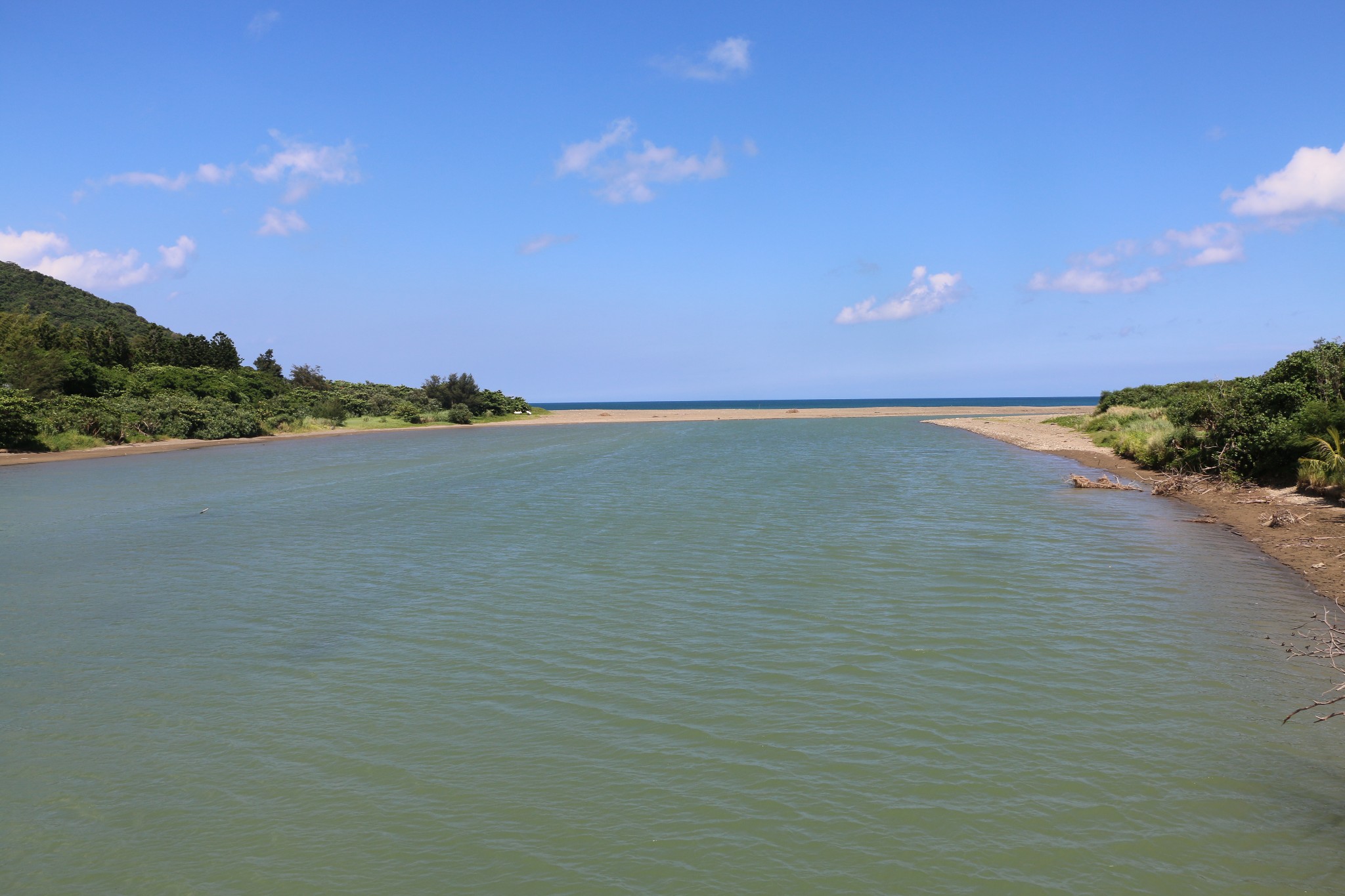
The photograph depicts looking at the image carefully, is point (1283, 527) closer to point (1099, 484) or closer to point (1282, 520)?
point (1282, 520)

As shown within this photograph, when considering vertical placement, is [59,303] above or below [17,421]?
above

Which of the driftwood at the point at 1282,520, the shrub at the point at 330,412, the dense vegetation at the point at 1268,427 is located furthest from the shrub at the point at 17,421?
the dense vegetation at the point at 1268,427

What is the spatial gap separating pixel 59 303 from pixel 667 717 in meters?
146

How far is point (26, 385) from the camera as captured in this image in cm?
4922

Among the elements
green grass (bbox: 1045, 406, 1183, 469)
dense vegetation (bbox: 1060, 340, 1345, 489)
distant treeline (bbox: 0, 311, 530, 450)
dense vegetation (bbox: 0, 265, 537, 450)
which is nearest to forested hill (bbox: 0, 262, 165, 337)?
dense vegetation (bbox: 0, 265, 537, 450)

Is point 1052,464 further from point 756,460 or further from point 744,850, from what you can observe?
point 744,850

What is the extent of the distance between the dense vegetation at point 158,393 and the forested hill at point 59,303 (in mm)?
491

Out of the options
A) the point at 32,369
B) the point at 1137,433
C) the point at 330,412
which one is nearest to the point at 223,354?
the point at 330,412

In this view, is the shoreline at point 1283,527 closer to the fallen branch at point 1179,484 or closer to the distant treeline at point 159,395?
the fallen branch at point 1179,484

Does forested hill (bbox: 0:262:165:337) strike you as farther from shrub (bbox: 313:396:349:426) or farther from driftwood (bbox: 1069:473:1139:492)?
driftwood (bbox: 1069:473:1139:492)

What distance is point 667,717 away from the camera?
787 centimetres

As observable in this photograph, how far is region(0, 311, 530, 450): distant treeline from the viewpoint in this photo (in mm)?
47656

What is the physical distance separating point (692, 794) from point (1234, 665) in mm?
6898

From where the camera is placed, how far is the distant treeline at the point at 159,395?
156 ft
